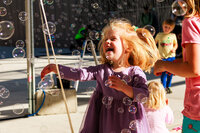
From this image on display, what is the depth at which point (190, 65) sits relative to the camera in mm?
1809

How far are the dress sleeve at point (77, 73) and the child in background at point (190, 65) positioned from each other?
27.9 inches

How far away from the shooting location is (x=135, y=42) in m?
2.72

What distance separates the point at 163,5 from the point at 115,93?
546 inches

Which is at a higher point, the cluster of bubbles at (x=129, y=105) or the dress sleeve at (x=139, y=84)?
the dress sleeve at (x=139, y=84)

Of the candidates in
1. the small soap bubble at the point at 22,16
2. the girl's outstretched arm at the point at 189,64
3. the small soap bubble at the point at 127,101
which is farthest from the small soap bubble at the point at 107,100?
the small soap bubble at the point at 22,16

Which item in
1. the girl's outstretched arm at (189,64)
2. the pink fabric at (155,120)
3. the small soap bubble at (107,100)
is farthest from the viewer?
the pink fabric at (155,120)

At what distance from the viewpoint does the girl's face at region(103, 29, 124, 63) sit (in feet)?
8.07

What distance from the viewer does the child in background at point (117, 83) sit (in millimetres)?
2408

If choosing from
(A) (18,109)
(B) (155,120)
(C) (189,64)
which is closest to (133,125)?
(C) (189,64)

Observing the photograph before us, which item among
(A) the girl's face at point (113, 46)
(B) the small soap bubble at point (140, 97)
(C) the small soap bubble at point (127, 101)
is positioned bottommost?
(C) the small soap bubble at point (127, 101)

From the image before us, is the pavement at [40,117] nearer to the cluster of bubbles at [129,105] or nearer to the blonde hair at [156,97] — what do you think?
the blonde hair at [156,97]

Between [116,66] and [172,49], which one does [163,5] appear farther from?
[116,66]

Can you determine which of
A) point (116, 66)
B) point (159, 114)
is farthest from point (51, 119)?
point (116, 66)

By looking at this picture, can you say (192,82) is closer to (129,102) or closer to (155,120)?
(129,102)
